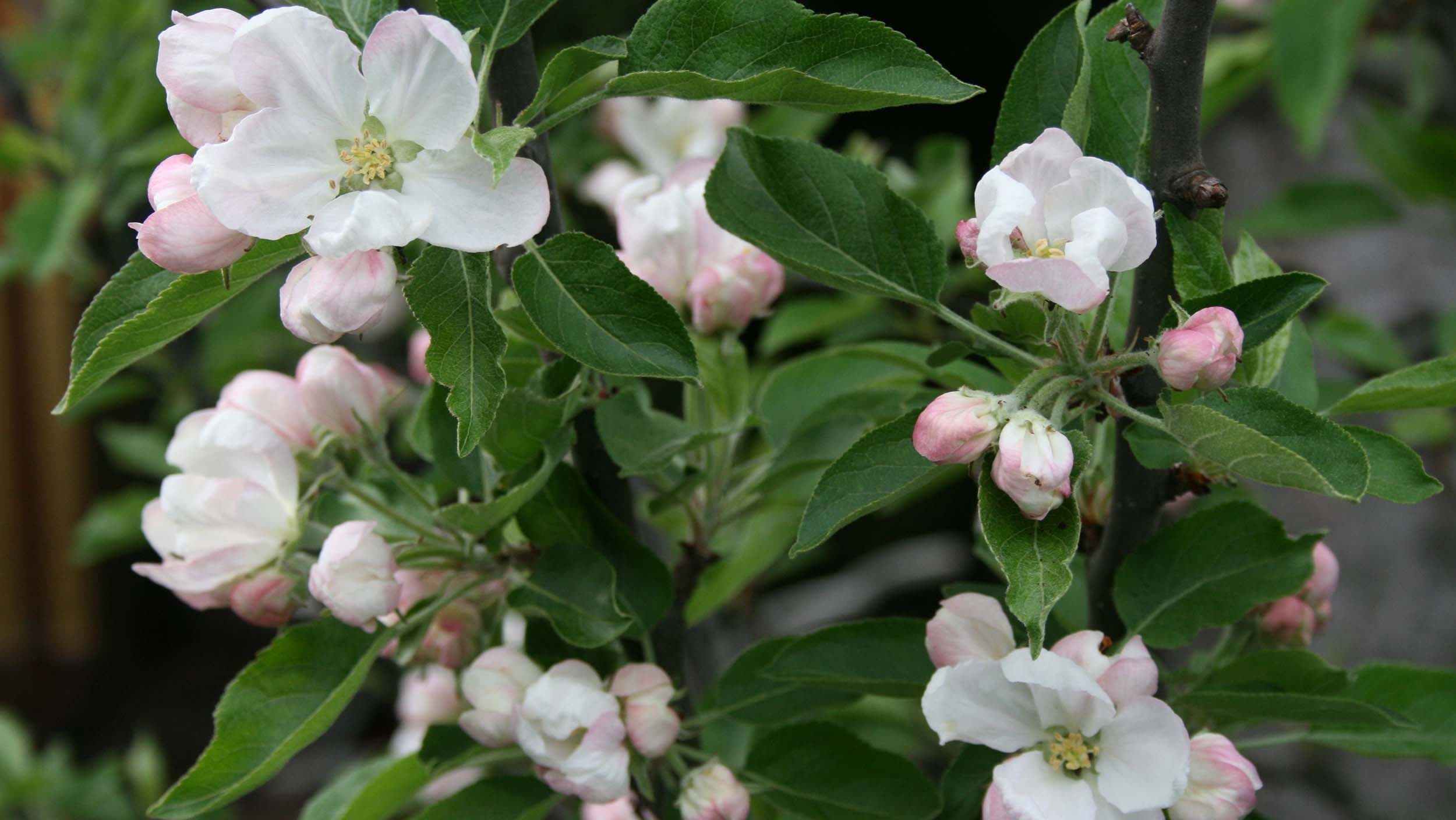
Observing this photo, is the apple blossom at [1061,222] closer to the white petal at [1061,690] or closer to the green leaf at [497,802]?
the white petal at [1061,690]

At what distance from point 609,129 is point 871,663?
3.75ft

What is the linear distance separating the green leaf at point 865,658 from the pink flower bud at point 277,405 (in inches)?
Result: 14.1

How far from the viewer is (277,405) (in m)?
0.87

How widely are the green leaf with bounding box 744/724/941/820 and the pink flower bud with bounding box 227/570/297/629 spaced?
0.33m

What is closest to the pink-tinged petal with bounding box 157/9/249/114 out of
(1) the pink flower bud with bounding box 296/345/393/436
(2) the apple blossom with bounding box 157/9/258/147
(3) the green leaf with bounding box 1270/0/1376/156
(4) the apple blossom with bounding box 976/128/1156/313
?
(2) the apple blossom with bounding box 157/9/258/147

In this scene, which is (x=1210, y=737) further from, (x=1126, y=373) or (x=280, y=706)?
(x=280, y=706)

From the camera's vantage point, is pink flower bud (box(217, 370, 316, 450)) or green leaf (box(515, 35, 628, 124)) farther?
pink flower bud (box(217, 370, 316, 450))

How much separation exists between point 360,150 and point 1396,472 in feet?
1.84

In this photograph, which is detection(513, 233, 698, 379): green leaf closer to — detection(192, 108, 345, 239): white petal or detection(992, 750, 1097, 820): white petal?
detection(192, 108, 345, 239): white petal

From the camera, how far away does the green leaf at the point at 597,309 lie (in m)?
0.65

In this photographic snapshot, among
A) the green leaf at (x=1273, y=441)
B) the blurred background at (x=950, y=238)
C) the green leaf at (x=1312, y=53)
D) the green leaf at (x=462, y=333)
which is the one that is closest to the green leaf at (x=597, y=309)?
the green leaf at (x=462, y=333)

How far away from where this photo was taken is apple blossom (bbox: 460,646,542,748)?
0.80m

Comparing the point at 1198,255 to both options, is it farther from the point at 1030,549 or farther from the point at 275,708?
the point at 275,708

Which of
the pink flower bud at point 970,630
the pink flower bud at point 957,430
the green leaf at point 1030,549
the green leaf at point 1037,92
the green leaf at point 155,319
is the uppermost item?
the green leaf at point 1037,92
